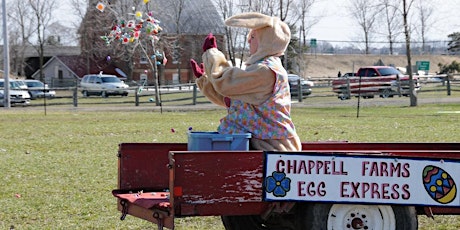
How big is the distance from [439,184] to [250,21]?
2.00 metres

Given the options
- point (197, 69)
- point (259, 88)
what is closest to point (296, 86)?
point (197, 69)

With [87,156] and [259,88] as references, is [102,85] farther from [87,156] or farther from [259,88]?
[259,88]

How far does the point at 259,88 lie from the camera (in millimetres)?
6379

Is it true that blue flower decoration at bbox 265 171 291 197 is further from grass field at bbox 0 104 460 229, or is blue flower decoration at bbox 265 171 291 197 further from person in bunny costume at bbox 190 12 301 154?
grass field at bbox 0 104 460 229

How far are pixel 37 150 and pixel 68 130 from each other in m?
5.10

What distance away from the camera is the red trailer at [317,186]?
5.70 m

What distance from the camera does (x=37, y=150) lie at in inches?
613

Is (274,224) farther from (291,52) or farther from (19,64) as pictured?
(19,64)

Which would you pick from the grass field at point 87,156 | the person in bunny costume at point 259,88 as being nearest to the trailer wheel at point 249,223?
the person in bunny costume at point 259,88

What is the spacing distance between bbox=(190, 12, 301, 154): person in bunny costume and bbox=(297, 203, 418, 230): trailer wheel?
758mm

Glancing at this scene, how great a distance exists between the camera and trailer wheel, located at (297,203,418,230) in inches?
231

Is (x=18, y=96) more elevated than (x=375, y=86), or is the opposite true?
(x=375, y=86)

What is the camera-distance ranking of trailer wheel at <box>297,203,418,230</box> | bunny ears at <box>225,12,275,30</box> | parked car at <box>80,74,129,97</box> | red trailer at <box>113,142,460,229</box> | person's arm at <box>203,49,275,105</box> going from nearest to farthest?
red trailer at <box>113,142,460,229</box> → trailer wheel at <box>297,203,418,230</box> → person's arm at <box>203,49,275,105</box> → bunny ears at <box>225,12,275,30</box> → parked car at <box>80,74,129,97</box>

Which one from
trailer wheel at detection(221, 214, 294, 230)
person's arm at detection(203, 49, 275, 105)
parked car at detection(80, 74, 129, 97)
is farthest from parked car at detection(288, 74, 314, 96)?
person's arm at detection(203, 49, 275, 105)
